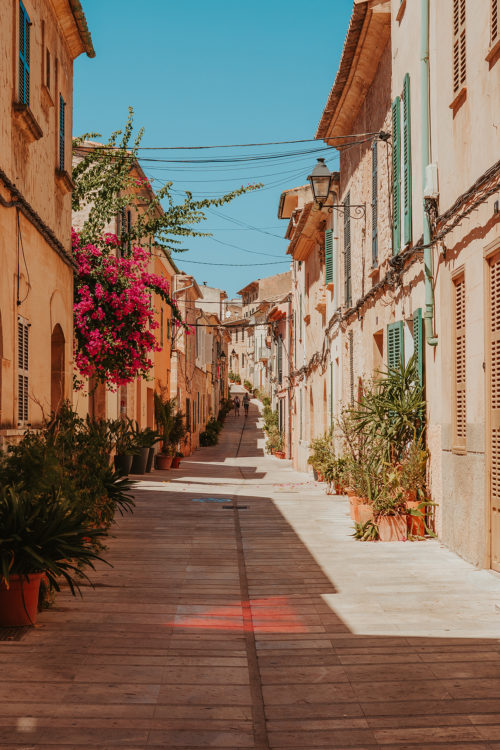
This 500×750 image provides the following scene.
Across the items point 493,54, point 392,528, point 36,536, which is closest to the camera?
point 36,536

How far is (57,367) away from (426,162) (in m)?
6.09

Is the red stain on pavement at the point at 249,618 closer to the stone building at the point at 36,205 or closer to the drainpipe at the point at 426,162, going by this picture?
the stone building at the point at 36,205

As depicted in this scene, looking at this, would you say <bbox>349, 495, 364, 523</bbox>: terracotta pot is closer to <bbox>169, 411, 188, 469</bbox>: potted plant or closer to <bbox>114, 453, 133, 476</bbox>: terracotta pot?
<bbox>114, 453, 133, 476</bbox>: terracotta pot

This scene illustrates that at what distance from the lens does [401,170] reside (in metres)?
11.3

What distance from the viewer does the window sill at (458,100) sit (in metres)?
8.23

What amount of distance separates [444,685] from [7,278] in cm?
624

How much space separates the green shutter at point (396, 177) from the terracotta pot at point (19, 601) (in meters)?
7.42

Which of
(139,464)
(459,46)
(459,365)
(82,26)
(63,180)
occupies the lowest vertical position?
(139,464)

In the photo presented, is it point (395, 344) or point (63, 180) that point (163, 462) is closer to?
point (63, 180)

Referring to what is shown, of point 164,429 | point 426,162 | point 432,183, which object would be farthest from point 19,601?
point 164,429

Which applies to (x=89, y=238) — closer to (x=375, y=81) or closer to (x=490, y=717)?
(x=375, y=81)

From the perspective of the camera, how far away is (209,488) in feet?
56.5

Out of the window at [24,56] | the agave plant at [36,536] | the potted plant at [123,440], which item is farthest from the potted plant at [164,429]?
the agave plant at [36,536]

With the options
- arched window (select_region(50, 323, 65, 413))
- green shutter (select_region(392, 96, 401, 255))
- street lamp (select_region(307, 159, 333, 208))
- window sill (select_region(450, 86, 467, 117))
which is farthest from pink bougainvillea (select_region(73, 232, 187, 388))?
window sill (select_region(450, 86, 467, 117))
